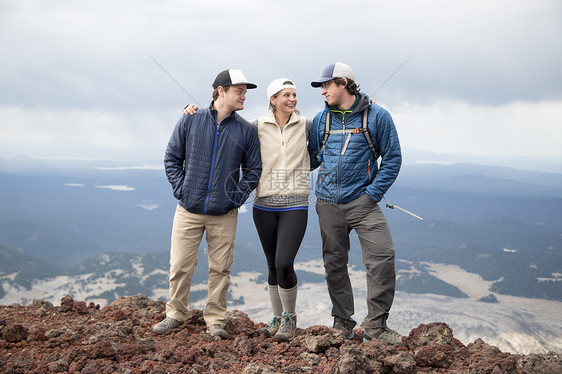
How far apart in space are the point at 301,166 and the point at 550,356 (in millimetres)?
4211

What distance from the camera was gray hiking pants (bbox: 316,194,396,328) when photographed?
21.4 feet

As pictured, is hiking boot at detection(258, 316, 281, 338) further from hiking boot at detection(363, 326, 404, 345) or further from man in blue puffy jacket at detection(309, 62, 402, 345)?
hiking boot at detection(363, 326, 404, 345)

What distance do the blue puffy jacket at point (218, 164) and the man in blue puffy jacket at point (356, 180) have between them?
0.99 meters

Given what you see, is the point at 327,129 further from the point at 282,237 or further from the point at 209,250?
the point at 209,250

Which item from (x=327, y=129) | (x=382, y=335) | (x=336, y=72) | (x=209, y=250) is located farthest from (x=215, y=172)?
(x=382, y=335)

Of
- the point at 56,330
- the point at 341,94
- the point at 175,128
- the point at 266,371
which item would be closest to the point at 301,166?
the point at 341,94

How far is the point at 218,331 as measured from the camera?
7.04 m

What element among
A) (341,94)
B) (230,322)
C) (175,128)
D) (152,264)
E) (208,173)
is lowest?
(152,264)

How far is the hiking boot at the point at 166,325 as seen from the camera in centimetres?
718

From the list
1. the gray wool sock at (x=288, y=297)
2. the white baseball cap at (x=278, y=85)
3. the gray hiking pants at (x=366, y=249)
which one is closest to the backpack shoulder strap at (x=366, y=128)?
the gray hiking pants at (x=366, y=249)

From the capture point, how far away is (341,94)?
664cm

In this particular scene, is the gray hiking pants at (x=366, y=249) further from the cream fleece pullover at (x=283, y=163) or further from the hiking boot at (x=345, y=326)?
the cream fleece pullover at (x=283, y=163)

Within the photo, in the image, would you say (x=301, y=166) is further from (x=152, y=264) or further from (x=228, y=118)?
(x=152, y=264)

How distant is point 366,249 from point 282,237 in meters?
1.25
